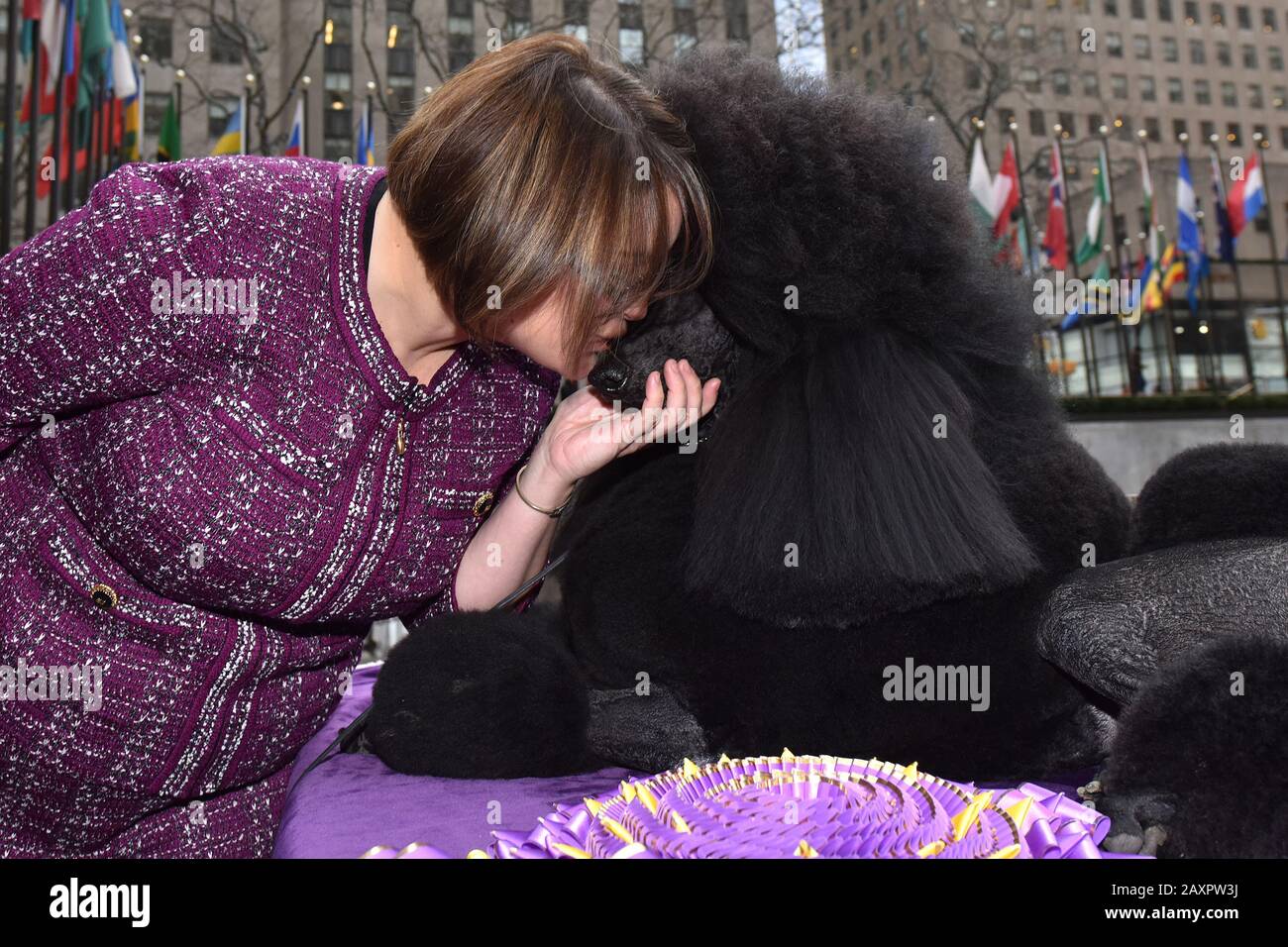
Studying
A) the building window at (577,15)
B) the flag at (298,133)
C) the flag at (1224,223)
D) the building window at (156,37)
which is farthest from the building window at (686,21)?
the flag at (1224,223)

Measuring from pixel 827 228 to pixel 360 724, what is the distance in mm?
725

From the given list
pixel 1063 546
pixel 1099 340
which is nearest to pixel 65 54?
pixel 1063 546

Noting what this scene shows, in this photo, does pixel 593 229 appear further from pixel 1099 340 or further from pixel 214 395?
pixel 1099 340

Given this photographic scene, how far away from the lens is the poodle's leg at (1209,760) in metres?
0.63

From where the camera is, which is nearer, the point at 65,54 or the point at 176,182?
the point at 176,182

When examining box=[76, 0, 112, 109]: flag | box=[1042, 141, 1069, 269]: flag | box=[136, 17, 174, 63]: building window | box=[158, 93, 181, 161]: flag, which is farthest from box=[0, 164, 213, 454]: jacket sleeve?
box=[1042, 141, 1069, 269]: flag

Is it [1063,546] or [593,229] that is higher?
[593,229]

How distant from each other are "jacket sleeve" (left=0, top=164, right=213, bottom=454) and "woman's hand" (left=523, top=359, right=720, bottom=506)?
0.41 metres

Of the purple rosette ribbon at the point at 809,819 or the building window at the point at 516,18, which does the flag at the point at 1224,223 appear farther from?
the purple rosette ribbon at the point at 809,819

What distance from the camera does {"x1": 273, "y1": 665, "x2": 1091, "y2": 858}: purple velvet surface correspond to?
845 millimetres

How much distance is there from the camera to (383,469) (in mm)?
1099

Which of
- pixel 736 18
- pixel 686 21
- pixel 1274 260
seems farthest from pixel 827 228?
pixel 1274 260
